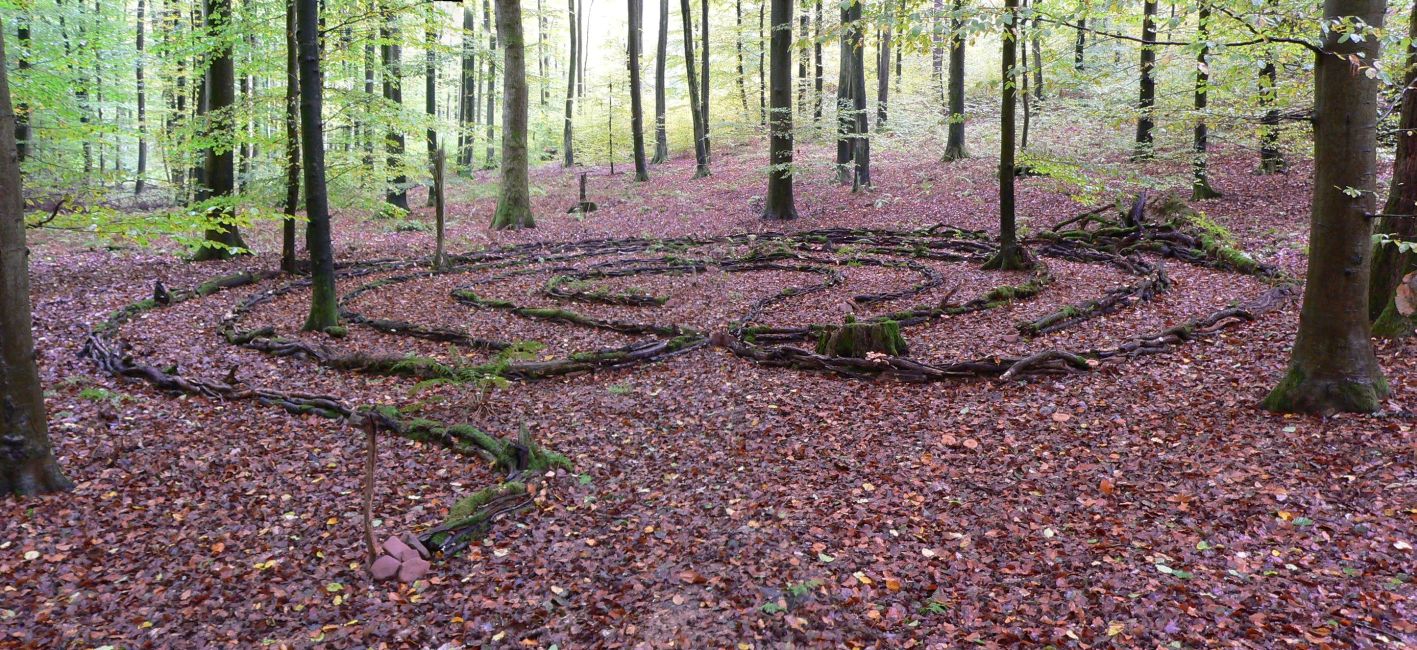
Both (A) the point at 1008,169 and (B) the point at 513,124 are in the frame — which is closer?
(A) the point at 1008,169

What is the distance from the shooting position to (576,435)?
622cm

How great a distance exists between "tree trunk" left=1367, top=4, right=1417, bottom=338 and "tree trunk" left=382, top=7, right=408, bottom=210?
428 inches

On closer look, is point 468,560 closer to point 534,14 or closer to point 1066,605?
point 1066,605

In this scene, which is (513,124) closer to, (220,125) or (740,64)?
(220,125)

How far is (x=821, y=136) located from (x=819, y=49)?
24.2 feet

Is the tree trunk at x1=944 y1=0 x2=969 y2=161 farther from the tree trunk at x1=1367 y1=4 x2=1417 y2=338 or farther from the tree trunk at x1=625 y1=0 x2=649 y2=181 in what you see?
the tree trunk at x1=625 y1=0 x2=649 y2=181

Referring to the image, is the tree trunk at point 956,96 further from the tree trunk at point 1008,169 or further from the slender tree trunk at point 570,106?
the slender tree trunk at point 570,106

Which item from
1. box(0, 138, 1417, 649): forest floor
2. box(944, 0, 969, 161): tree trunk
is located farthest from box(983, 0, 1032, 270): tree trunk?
box(944, 0, 969, 161): tree trunk

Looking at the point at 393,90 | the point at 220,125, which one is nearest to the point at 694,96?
the point at 393,90

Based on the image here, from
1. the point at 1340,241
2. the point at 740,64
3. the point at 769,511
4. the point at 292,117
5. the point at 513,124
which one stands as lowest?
the point at 769,511

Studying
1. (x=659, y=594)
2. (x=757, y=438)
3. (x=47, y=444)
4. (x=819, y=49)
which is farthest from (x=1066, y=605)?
(x=819, y=49)

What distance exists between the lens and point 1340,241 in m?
4.86

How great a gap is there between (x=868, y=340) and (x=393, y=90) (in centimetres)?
1738

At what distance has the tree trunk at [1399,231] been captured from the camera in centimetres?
594
